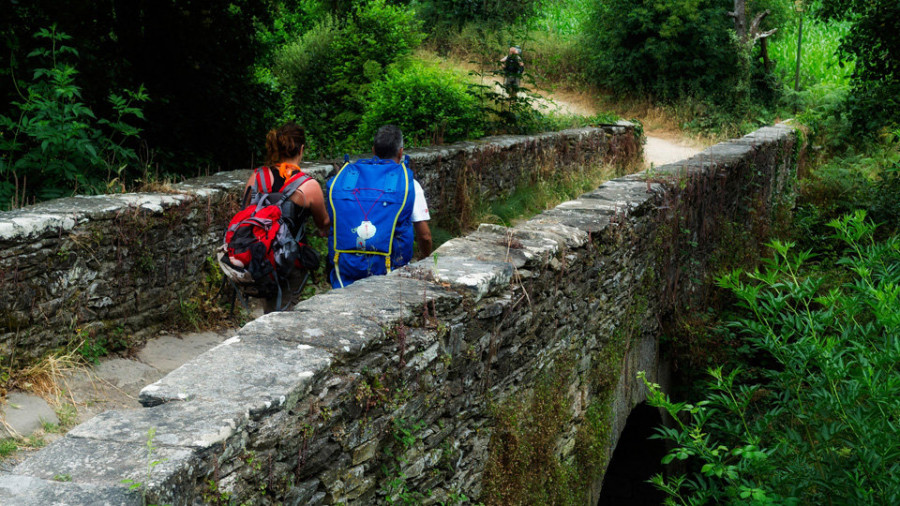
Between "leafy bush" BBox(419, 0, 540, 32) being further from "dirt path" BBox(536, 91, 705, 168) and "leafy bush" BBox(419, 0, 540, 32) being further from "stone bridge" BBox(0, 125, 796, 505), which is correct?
"stone bridge" BBox(0, 125, 796, 505)

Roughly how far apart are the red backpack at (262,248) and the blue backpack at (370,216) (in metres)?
0.26

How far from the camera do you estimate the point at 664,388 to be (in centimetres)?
765

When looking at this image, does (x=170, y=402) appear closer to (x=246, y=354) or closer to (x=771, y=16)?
(x=246, y=354)

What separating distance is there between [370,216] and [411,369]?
57.1 inches

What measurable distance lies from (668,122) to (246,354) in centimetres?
2101

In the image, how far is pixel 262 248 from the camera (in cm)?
416

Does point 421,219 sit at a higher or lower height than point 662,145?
higher

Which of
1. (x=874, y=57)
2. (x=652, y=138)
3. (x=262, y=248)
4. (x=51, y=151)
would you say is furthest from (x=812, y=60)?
(x=262, y=248)

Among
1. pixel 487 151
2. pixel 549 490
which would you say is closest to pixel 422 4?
pixel 487 151

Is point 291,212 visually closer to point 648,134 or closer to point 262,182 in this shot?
point 262,182

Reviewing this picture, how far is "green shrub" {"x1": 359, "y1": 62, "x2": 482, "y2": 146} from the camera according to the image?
11336 millimetres

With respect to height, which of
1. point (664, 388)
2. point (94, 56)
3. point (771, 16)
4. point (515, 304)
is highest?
point (771, 16)

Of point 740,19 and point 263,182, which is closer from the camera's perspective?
point 263,182

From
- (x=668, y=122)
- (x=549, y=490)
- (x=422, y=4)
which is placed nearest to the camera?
(x=549, y=490)
